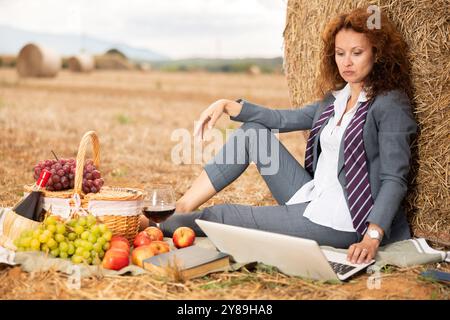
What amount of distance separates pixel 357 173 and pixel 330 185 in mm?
181

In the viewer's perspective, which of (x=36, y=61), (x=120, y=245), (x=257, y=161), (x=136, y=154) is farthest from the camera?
(x=36, y=61)

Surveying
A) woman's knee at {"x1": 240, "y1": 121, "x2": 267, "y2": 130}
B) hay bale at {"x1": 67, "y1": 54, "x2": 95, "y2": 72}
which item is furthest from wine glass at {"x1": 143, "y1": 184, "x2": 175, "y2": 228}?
hay bale at {"x1": 67, "y1": 54, "x2": 95, "y2": 72}

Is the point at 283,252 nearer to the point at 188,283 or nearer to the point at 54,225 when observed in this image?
the point at 188,283

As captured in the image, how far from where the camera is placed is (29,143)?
648cm

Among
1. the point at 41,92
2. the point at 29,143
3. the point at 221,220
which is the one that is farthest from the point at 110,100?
the point at 221,220

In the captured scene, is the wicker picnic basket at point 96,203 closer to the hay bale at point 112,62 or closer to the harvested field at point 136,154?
the harvested field at point 136,154

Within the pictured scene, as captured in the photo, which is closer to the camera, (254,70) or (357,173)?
(357,173)

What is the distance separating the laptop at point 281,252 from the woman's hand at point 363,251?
0.09 feet

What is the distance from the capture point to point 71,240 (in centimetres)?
298

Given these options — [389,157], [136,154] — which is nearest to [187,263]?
[389,157]

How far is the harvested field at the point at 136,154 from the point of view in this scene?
2.62m

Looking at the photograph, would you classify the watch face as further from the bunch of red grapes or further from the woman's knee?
the bunch of red grapes

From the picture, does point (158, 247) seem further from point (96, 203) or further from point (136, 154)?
point (136, 154)
